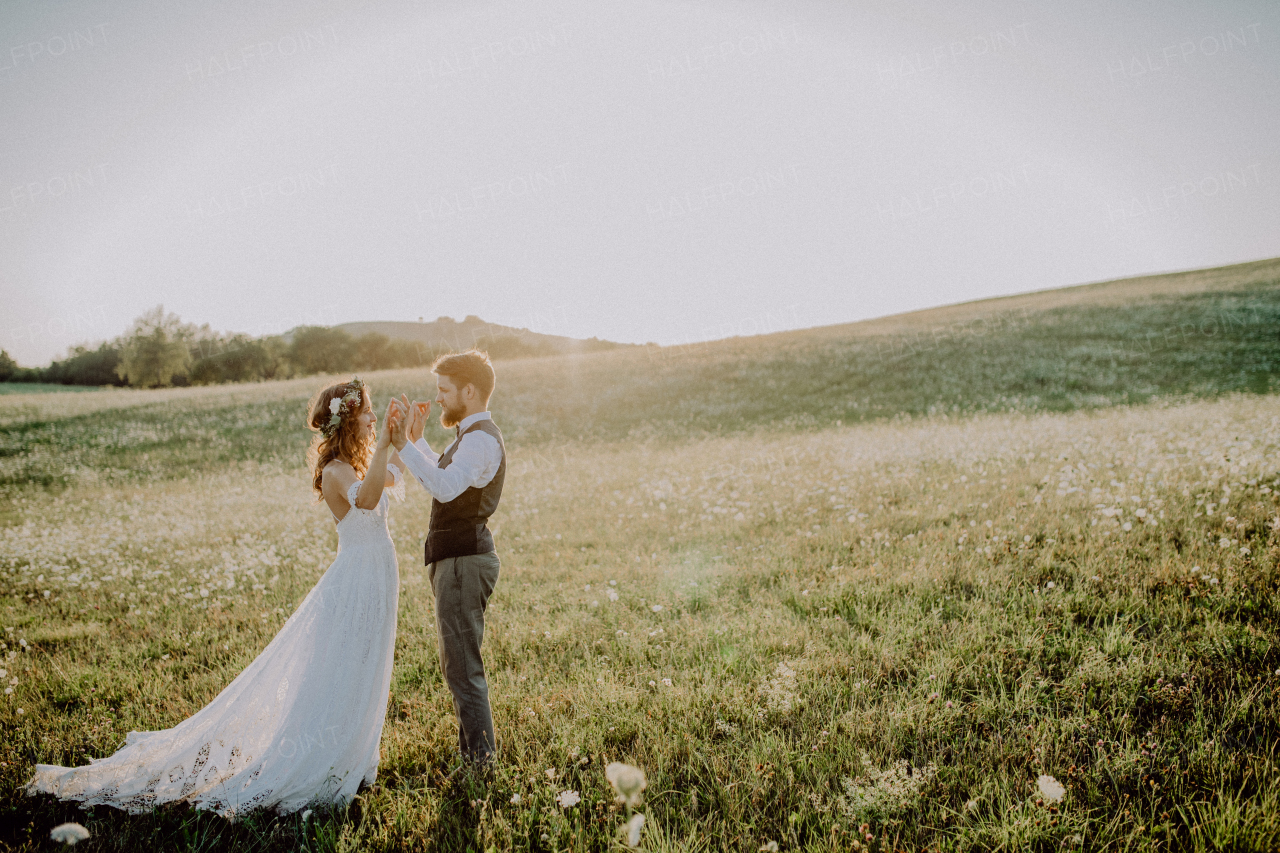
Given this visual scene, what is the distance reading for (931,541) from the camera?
7.00 metres

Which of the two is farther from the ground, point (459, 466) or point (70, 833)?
point (459, 466)

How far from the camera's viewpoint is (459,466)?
139 inches

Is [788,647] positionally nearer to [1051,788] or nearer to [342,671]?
[1051,788]

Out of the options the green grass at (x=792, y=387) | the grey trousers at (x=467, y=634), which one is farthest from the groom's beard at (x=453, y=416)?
the green grass at (x=792, y=387)

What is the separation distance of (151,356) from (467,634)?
84580mm

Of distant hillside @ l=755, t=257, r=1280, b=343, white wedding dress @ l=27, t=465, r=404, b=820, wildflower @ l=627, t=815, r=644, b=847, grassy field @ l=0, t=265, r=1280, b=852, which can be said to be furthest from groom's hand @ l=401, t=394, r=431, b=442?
Result: distant hillside @ l=755, t=257, r=1280, b=343

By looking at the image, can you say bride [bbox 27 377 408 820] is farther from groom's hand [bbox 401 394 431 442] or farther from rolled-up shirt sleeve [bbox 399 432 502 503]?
rolled-up shirt sleeve [bbox 399 432 502 503]

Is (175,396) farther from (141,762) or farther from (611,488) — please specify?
(141,762)

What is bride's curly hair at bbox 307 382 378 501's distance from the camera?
4.16 meters

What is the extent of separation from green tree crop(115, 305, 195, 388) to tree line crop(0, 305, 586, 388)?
8 cm

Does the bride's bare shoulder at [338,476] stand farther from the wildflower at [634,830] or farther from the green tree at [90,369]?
the green tree at [90,369]

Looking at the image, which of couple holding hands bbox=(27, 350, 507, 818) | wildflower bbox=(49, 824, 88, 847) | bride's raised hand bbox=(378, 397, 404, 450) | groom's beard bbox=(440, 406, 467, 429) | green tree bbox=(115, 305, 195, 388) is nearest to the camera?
wildflower bbox=(49, 824, 88, 847)

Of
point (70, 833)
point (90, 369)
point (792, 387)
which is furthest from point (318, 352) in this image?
point (70, 833)

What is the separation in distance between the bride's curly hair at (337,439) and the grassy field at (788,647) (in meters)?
2.11
